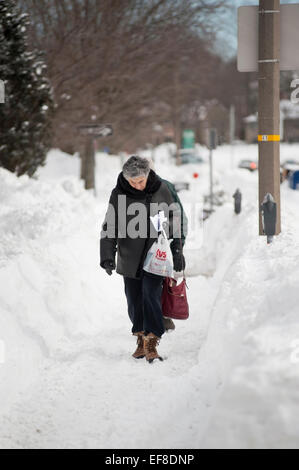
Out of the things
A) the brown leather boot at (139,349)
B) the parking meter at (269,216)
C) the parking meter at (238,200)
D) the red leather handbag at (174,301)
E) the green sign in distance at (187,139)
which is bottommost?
the brown leather boot at (139,349)

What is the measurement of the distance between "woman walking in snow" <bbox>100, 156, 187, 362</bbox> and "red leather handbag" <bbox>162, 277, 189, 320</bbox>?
0.10 metres

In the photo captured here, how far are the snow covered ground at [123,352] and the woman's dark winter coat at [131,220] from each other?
0.90 m

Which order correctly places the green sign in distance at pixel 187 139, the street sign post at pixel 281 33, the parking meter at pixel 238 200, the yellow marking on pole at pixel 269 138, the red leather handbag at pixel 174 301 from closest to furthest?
the red leather handbag at pixel 174 301
the street sign post at pixel 281 33
the yellow marking on pole at pixel 269 138
the parking meter at pixel 238 200
the green sign in distance at pixel 187 139

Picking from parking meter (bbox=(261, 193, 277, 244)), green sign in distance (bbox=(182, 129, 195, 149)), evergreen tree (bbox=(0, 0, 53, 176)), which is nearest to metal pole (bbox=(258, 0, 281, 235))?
parking meter (bbox=(261, 193, 277, 244))

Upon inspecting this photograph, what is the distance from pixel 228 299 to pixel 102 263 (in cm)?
128

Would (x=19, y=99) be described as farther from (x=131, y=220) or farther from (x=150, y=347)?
(x=150, y=347)

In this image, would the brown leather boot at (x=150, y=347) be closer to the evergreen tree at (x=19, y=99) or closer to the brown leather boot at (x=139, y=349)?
the brown leather boot at (x=139, y=349)

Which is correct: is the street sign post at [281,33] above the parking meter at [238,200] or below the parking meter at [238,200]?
above

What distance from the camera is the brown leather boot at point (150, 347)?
5.65 m

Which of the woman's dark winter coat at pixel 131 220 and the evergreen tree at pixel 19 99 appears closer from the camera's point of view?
the woman's dark winter coat at pixel 131 220

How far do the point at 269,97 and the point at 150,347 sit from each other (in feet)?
12.4

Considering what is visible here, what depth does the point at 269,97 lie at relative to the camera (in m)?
7.60

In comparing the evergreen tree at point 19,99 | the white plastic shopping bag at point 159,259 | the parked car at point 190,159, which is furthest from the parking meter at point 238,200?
the parked car at point 190,159

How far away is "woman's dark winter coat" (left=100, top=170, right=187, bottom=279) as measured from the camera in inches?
216
